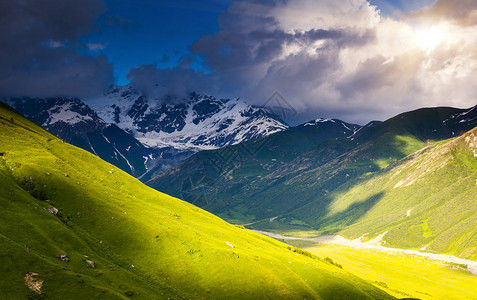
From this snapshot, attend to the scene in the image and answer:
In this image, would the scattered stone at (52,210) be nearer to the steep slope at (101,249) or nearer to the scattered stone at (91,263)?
the steep slope at (101,249)

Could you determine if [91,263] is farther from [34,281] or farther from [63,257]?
[34,281]

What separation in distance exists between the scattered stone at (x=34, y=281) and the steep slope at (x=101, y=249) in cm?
13

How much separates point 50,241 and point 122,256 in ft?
51.8

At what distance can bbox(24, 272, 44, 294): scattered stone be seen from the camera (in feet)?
153

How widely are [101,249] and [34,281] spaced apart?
22.1 m

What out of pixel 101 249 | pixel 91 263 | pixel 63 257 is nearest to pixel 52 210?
pixel 101 249

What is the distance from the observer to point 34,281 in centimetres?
4772

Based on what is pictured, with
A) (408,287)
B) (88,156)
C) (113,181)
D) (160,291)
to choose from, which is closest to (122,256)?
(160,291)

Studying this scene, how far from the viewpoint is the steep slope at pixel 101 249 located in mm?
50875

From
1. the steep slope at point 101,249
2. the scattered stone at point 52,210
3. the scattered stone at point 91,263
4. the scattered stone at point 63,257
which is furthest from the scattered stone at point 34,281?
the scattered stone at point 52,210

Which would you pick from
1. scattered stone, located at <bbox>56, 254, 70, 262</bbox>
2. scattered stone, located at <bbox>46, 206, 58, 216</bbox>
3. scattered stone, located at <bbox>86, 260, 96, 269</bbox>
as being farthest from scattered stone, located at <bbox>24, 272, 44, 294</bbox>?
scattered stone, located at <bbox>46, 206, 58, 216</bbox>

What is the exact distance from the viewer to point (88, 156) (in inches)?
4877

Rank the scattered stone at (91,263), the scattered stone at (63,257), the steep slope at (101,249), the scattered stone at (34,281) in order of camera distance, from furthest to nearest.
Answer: the scattered stone at (91,263) < the scattered stone at (63,257) < the steep slope at (101,249) < the scattered stone at (34,281)

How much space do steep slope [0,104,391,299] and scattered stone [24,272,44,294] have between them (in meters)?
0.13
